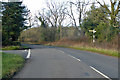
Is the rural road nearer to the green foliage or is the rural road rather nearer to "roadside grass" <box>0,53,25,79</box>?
"roadside grass" <box>0,53,25,79</box>

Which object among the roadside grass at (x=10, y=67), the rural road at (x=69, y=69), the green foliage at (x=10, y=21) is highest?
the green foliage at (x=10, y=21)

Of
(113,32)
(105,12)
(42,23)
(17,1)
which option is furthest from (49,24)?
(105,12)

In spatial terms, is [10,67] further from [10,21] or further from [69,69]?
[10,21]

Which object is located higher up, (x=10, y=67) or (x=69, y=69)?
(x=10, y=67)

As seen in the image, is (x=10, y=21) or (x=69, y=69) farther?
(x=10, y=21)

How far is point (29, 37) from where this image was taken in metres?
83.8

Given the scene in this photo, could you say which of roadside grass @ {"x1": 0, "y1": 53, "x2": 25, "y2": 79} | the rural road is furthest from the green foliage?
roadside grass @ {"x1": 0, "y1": 53, "x2": 25, "y2": 79}

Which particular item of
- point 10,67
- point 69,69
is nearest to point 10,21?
point 10,67

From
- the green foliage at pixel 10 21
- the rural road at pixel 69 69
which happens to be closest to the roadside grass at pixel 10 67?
the rural road at pixel 69 69

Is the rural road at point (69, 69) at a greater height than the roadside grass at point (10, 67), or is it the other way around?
the roadside grass at point (10, 67)

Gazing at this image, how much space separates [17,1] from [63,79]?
37.3 m

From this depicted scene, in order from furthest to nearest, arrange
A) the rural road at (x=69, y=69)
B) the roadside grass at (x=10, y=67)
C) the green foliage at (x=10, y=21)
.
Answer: the green foliage at (x=10, y=21), the rural road at (x=69, y=69), the roadside grass at (x=10, y=67)

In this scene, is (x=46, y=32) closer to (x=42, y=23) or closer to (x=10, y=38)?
(x=42, y=23)

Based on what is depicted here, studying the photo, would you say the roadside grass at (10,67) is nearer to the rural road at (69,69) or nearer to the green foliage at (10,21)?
the rural road at (69,69)
